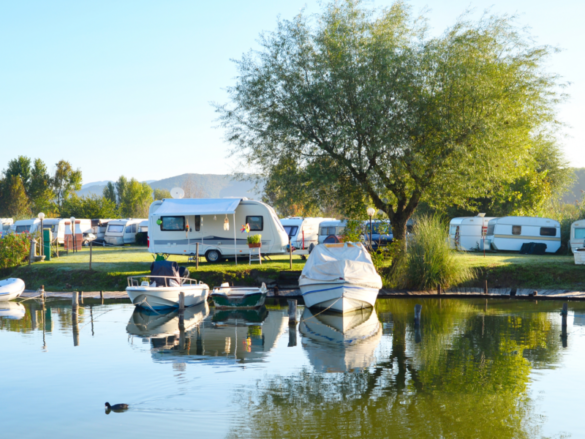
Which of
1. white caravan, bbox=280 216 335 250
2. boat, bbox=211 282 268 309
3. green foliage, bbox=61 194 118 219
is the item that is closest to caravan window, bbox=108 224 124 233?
white caravan, bbox=280 216 335 250

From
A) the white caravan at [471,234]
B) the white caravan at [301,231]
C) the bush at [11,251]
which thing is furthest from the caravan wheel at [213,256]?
the white caravan at [471,234]

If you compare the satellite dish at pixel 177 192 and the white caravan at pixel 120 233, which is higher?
the satellite dish at pixel 177 192

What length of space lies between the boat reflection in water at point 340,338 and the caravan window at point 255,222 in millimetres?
7542

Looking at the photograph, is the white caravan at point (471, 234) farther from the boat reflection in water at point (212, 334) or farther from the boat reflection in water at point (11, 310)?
the boat reflection in water at point (11, 310)

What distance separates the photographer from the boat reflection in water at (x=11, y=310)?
19487 millimetres

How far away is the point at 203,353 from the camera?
13.6 m

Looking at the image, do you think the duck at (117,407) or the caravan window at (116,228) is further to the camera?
the caravan window at (116,228)

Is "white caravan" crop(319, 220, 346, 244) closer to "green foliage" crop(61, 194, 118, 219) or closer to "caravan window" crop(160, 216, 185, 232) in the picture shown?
"caravan window" crop(160, 216, 185, 232)

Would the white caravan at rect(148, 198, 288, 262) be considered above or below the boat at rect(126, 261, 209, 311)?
above

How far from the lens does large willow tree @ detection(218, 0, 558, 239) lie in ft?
68.9

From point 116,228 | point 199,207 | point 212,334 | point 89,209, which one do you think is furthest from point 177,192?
point 89,209

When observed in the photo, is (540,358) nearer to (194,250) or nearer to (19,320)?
(19,320)

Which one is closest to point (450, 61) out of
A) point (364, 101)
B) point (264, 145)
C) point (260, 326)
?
point (364, 101)

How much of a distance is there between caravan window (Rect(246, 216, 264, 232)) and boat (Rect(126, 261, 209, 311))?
21.2 feet
